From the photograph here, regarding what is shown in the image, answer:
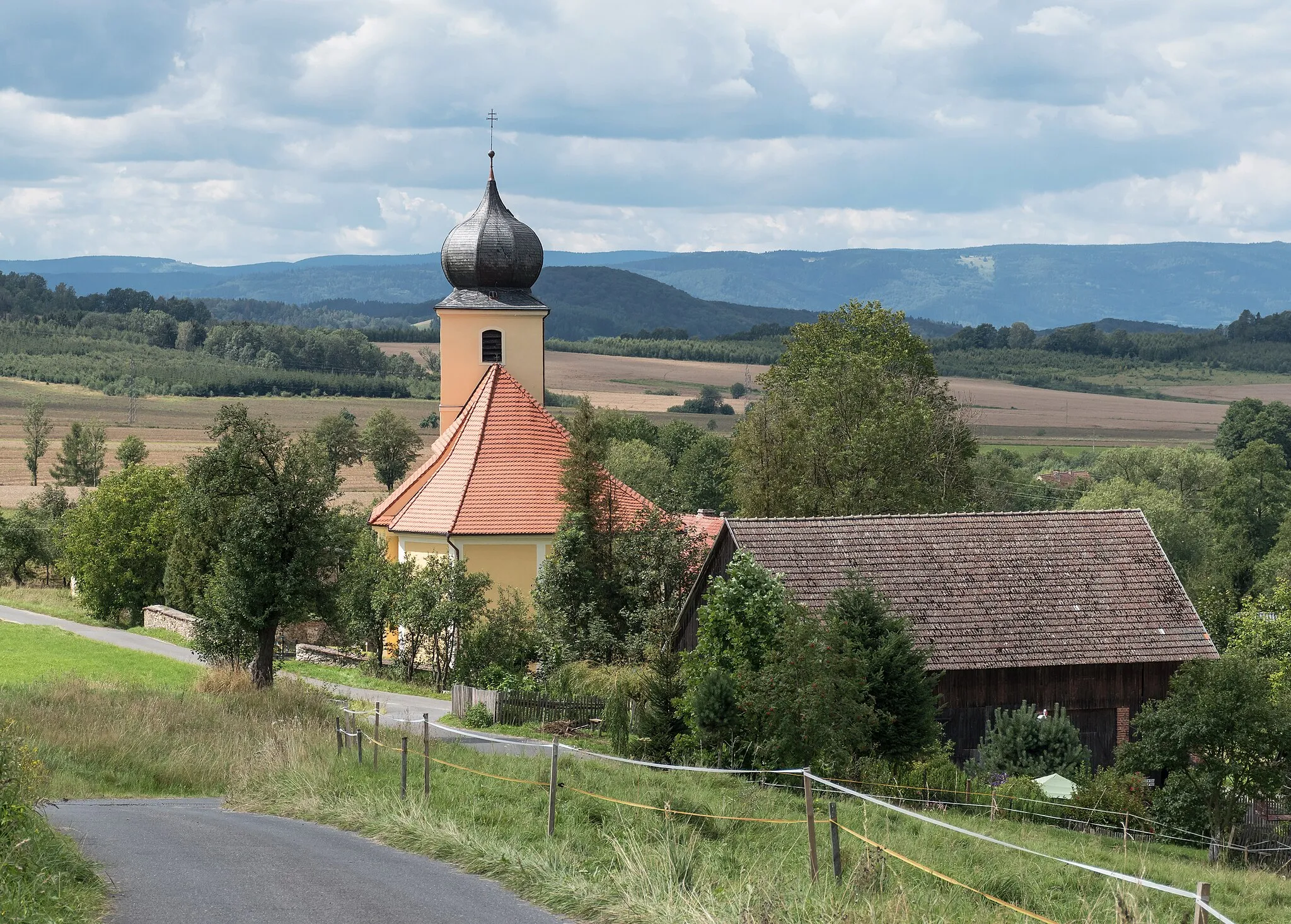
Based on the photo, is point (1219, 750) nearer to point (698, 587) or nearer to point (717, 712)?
point (717, 712)

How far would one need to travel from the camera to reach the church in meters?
37.2

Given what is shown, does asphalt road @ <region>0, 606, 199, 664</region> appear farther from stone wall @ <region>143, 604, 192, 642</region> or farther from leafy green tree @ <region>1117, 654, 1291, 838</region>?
leafy green tree @ <region>1117, 654, 1291, 838</region>

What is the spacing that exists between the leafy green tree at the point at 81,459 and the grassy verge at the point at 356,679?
193ft

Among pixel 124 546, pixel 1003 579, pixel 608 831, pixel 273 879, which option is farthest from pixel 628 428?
pixel 273 879

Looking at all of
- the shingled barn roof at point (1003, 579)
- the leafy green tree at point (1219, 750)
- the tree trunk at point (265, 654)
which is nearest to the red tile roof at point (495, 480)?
the shingled barn roof at point (1003, 579)

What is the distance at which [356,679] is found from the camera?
37125 mm

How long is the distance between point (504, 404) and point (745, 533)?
40.3ft

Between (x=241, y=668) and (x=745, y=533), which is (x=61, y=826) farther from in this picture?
(x=745, y=533)

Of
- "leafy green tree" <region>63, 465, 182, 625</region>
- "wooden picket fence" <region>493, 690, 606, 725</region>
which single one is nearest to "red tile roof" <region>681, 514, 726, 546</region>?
"wooden picket fence" <region>493, 690, 606, 725</region>

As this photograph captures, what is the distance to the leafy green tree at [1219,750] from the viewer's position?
23703 mm

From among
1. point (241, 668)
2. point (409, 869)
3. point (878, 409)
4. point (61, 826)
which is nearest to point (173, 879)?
point (409, 869)

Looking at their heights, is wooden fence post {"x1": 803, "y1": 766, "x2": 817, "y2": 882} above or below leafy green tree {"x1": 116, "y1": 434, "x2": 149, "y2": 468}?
above

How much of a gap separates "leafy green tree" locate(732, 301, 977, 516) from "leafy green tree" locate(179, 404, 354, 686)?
15.8 m

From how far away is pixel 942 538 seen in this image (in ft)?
101
